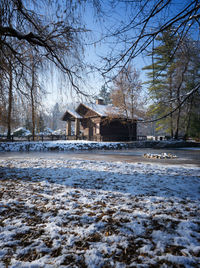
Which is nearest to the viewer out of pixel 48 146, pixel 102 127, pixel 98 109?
pixel 98 109

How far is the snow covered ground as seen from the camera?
145 cm

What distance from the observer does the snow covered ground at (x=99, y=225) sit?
4.77ft

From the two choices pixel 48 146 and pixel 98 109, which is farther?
pixel 48 146

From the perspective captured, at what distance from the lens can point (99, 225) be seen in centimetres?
201

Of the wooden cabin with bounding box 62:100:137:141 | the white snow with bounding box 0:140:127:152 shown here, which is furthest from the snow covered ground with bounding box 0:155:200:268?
the wooden cabin with bounding box 62:100:137:141

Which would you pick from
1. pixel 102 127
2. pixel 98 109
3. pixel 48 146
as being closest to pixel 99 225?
pixel 98 109

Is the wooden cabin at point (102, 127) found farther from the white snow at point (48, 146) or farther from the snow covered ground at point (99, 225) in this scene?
the snow covered ground at point (99, 225)

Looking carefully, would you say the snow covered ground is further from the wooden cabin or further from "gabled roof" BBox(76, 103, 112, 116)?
the wooden cabin

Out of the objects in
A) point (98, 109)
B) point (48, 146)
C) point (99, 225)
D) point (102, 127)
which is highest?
point (102, 127)

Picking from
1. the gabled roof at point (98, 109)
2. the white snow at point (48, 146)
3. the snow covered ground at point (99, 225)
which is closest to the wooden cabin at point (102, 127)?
the gabled roof at point (98, 109)

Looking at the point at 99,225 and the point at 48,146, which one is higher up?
→ the point at 48,146

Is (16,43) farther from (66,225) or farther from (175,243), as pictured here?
(175,243)

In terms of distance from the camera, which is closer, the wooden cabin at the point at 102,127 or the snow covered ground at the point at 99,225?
the snow covered ground at the point at 99,225

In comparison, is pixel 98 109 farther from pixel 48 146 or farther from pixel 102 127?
pixel 102 127
